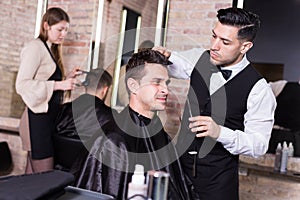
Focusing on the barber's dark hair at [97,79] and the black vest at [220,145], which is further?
the barber's dark hair at [97,79]

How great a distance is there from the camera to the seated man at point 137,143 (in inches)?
55.2

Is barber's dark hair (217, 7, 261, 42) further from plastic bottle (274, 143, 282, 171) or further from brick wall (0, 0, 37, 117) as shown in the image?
brick wall (0, 0, 37, 117)

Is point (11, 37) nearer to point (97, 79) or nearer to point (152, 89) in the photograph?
point (97, 79)

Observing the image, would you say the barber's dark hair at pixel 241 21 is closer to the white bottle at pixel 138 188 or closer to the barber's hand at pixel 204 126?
the barber's hand at pixel 204 126

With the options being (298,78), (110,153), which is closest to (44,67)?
(110,153)

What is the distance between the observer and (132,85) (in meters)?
1.61

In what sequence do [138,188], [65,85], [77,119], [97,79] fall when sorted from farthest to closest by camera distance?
[97,79] → [65,85] → [77,119] → [138,188]

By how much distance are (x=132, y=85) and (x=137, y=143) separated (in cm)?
23

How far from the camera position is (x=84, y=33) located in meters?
3.45

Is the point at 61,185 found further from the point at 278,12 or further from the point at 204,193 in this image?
the point at 278,12

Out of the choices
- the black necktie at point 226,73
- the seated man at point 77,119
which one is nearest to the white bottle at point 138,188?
the black necktie at point 226,73

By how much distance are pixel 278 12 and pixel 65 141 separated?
1.57 meters

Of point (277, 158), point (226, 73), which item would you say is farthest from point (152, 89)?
point (277, 158)

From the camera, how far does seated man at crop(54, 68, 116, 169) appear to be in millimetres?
2351
